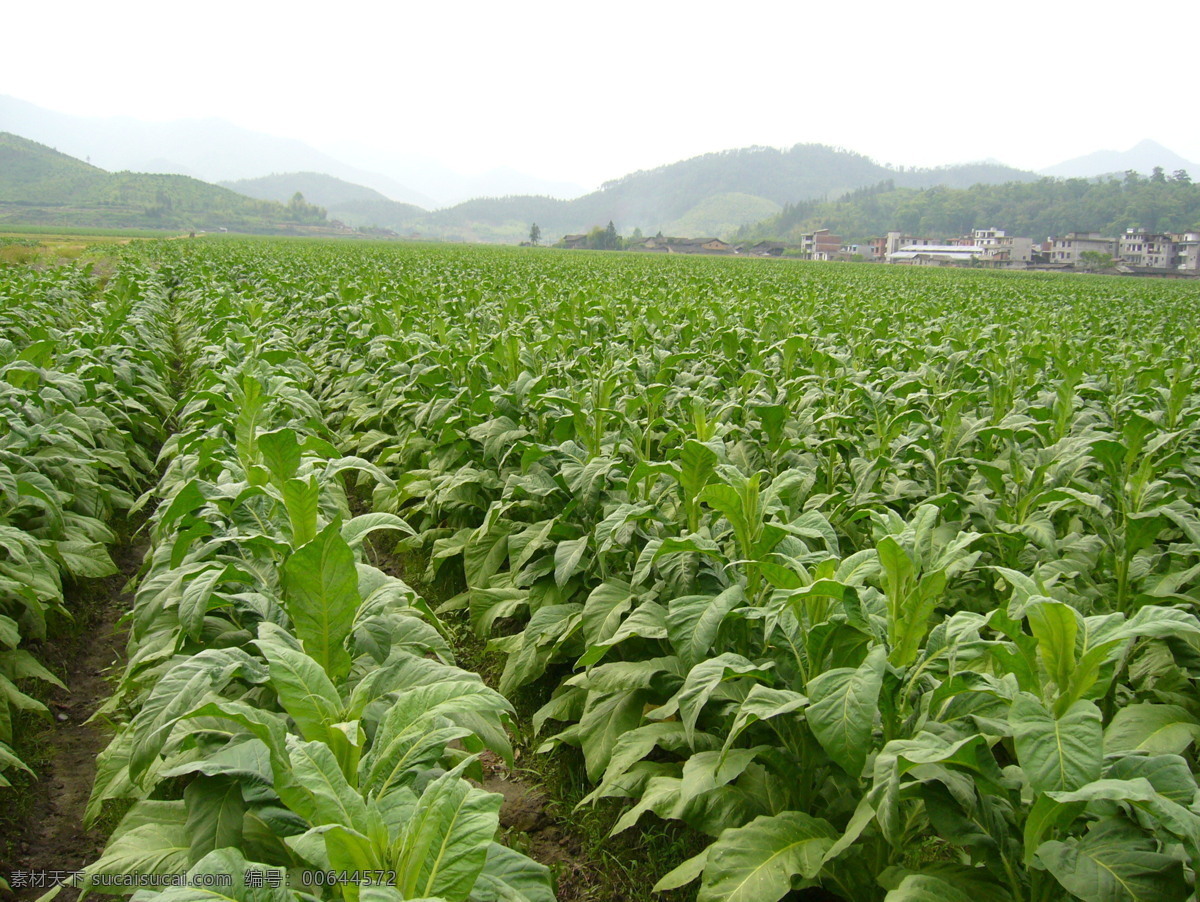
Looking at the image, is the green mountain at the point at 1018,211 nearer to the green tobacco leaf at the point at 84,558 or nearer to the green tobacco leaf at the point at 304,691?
the green tobacco leaf at the point at 84,558

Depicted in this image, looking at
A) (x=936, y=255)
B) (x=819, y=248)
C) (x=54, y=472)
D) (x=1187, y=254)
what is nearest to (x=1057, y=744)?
(x=54, y=472)

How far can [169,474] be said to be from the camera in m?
4.02

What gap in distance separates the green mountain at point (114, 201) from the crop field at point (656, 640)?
129091 millimetres

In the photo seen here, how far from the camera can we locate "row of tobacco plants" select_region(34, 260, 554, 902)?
1.40 metres

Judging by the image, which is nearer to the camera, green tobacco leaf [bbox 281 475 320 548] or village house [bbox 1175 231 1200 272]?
green tobacco leaf [bbox 281 475 320 548]

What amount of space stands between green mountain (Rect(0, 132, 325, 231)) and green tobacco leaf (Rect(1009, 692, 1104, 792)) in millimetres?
132639

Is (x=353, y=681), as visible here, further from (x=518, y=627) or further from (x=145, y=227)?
(x=145, y=227)

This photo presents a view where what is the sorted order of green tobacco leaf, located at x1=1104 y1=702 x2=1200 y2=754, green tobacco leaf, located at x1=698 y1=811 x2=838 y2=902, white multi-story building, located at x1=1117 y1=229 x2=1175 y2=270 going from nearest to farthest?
green tobacco leaf, located at x1=698 y1=811 x2=838 y2=902, green tobacco leaf, located at x1=1104 y1=702 x2=1200 y2=754, white multi-story building, located at x1=1117 y1=229 x2=1175 y2=270

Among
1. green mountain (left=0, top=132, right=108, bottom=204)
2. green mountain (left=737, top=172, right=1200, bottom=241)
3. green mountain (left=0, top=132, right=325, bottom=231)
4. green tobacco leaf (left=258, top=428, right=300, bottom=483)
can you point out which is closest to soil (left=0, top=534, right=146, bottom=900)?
green tobacco leaf (left=258, top=428, right=300, bottom=483)

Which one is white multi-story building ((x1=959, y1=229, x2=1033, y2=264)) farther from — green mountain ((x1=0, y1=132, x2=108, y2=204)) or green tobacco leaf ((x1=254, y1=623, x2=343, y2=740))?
green mountain ((x1=0, y1=132, x2=108, y2=204))

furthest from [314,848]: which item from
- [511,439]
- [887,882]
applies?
[511,439]

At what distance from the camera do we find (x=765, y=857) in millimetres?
2037

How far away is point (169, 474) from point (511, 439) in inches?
77.5

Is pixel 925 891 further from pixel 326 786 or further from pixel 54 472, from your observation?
pixel 54 472
